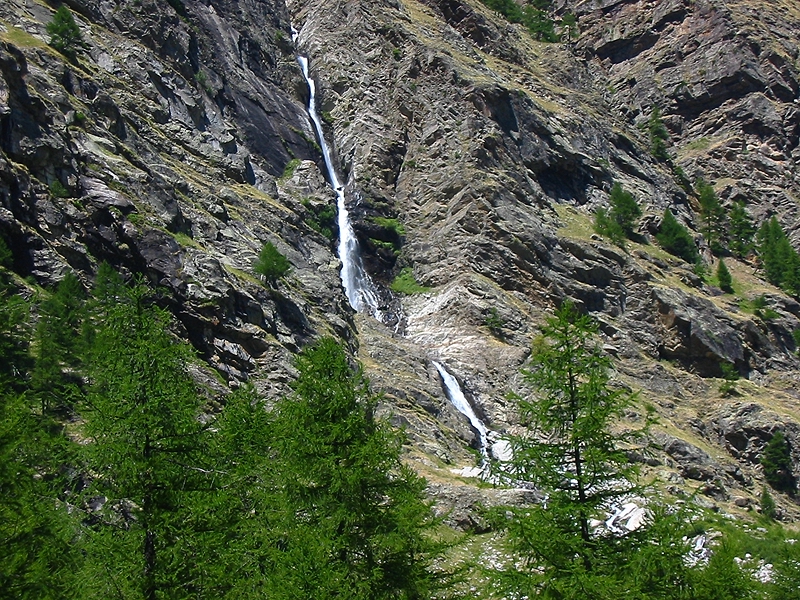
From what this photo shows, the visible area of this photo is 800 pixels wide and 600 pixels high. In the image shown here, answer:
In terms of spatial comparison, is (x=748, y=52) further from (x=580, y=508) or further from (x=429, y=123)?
(x=580, y=508)

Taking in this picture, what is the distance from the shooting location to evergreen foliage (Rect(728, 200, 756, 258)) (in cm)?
7388

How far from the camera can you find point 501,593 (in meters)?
10.0

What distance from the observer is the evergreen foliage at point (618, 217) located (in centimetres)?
6154

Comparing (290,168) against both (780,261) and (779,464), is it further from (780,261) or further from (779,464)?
(780,261)

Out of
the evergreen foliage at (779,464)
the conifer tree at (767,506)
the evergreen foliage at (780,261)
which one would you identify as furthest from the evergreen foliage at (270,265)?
the evergreen foliage at (780,261)

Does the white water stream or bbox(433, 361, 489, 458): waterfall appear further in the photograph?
the white water stream

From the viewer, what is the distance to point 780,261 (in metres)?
68.8

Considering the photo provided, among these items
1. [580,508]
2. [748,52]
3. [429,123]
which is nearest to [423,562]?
[580,508]

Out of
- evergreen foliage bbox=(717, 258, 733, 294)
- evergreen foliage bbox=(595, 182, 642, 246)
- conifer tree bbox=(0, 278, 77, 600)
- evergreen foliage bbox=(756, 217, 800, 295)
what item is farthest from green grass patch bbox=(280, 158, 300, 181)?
conifer tree bbox=(0, 278, 77, 600)

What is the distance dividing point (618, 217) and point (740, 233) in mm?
18301

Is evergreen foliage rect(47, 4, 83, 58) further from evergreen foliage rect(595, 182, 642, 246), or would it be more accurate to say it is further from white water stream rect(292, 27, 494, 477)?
evergreen foliage rect(595, 182, 642, 246)

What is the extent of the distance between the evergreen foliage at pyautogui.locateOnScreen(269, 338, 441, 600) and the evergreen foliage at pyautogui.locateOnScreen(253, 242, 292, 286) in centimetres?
2714

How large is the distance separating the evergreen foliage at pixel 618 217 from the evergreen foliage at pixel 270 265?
106 ft

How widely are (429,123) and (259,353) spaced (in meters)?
39.3
